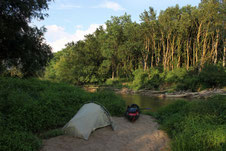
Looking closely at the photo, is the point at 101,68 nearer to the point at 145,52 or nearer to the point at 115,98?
the point at 145,52

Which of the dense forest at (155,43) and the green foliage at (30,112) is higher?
the dense forest at (155,43)

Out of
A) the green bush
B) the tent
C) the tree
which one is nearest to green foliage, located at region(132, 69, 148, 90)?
the green bush

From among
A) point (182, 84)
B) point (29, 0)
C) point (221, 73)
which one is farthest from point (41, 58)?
point (221, 73)

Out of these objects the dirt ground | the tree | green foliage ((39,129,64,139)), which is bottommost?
the dirt ground

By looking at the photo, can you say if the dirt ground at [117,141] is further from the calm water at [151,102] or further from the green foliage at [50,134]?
the calm water at [151,102]

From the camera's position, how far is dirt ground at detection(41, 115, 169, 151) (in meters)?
6.05

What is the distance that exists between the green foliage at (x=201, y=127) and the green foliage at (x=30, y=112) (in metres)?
4.18

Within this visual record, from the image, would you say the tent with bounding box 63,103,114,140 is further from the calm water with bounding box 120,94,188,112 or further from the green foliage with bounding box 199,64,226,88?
the green foliage with bounding box 199,64,226,88

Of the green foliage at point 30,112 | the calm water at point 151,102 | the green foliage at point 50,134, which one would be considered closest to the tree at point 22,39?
the green foliage at point 30,112

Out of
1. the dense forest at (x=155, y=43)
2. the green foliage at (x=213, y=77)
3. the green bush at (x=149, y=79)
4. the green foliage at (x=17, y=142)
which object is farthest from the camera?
the green bush at (x=149, y=79)

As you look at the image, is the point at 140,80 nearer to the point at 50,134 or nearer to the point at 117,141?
the point at 117,141

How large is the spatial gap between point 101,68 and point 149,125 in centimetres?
3229

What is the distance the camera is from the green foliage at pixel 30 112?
567cm

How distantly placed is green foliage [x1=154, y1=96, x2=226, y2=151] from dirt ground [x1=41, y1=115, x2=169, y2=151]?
61cm
